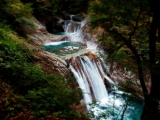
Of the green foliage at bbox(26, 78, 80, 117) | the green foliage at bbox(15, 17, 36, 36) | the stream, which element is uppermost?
the green foliage at bbox(15, 17, 36, 36)

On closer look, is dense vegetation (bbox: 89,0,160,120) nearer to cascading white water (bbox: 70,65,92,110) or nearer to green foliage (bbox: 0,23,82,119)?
green foliage (bbox: 0,23,82,119)

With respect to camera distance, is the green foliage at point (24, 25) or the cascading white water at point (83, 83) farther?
the green foliage at point (24, 25)

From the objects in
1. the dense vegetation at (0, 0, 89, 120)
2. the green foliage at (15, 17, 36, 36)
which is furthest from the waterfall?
the dense vegetation at (0, 0, 89, 120)

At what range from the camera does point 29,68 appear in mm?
5203

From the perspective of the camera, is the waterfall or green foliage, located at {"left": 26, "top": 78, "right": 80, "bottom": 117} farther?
the waterfall

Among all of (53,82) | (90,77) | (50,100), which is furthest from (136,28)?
(90,77)

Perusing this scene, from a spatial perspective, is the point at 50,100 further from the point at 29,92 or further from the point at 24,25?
the point at 24,25

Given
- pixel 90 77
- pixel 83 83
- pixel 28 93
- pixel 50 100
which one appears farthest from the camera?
pixel 90 77

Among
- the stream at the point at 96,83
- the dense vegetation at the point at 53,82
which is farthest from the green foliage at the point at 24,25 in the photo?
the dense vegetation at the point at 53,82

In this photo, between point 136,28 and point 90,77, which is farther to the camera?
point 90,77

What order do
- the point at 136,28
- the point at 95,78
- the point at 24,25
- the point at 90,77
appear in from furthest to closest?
the point at 24,25, the point at 95,78, the point at 90,77, the point at 136,28

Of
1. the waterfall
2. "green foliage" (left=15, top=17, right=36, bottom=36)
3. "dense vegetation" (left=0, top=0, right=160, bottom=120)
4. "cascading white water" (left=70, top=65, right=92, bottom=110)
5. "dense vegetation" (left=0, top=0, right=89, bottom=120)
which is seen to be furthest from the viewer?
"green foliage" (left=15, top=17, right=36, bottom=36)

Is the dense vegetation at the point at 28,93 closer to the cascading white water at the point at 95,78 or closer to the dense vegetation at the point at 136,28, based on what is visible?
the dense vegetation at the point at 136,28

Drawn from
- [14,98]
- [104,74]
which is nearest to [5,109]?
[14,98]
